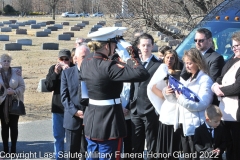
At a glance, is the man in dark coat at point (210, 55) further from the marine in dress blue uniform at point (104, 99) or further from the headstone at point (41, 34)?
the headstone at point (41, 34)

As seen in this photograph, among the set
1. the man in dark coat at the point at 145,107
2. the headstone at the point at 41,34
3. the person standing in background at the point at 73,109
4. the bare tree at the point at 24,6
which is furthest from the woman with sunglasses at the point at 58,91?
the bare tree at the point at 24,6

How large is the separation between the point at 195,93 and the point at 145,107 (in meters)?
0.98

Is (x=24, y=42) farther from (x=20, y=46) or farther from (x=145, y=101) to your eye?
(x=145, y=101)

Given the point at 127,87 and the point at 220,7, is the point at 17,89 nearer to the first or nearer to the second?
the point at 127,87

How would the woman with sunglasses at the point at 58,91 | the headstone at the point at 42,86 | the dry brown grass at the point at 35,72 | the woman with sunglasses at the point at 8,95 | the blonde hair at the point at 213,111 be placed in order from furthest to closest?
the headstone at the point at 42,86, the dry brown grass at the point at 35,72, the woman with sunglasses at the point at 8,95, the woman with sunglasses at the point at 58,91, the blonde hair at the point at 213,111

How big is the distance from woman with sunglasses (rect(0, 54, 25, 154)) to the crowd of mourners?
3.31 ft

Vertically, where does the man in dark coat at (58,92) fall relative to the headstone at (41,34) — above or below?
Answer: above

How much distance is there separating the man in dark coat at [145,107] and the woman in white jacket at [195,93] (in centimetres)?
65

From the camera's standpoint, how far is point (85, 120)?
16.5 feet

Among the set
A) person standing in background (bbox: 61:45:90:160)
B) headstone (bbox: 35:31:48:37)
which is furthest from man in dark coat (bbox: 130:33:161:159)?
headstone (bbox: 35:31:48:37)

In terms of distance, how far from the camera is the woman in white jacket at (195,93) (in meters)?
5.48

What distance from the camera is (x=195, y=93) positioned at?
18.0ft

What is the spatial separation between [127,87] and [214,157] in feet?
5.26

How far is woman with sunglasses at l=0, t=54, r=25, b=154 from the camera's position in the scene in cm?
750
